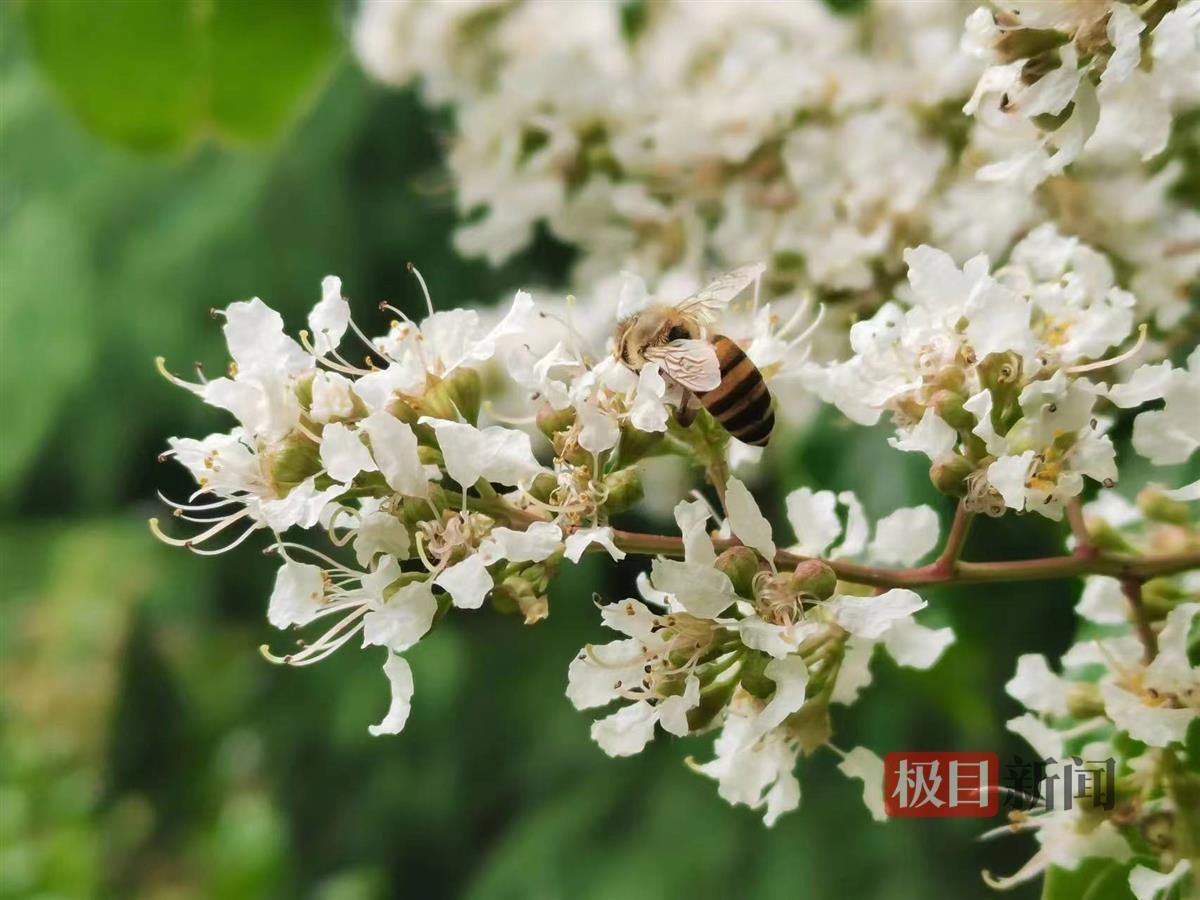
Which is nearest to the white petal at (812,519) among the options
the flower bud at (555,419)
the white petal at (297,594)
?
the flower bud at (555,419)

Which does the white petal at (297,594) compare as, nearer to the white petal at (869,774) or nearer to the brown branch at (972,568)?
the brown branch at (972,568)

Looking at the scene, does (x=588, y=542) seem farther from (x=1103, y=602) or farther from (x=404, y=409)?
(x=1103, y=602)

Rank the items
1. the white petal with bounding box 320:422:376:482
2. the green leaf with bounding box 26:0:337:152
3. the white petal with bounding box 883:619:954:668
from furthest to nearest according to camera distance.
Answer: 1. the green leaf with bounding box 26:0:337:152
2. the white petal with bounding box 883:619:954:668
3. the white petal with bounding box 320:422:376:482

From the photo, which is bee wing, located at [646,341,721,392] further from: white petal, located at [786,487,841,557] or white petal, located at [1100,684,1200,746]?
white petal, located at [1100,684,1200,746]

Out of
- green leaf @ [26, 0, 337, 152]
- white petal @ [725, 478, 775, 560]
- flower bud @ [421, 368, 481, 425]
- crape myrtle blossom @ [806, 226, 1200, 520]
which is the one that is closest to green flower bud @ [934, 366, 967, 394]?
crape myrtle blossom @ [806, 226, 1200, 520]

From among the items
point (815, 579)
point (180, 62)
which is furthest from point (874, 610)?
point (180, 62)

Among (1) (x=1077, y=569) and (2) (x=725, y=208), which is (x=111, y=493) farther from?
(1) (x=1077, y=569)

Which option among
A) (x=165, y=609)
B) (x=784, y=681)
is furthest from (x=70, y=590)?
(x=784, y=681)
